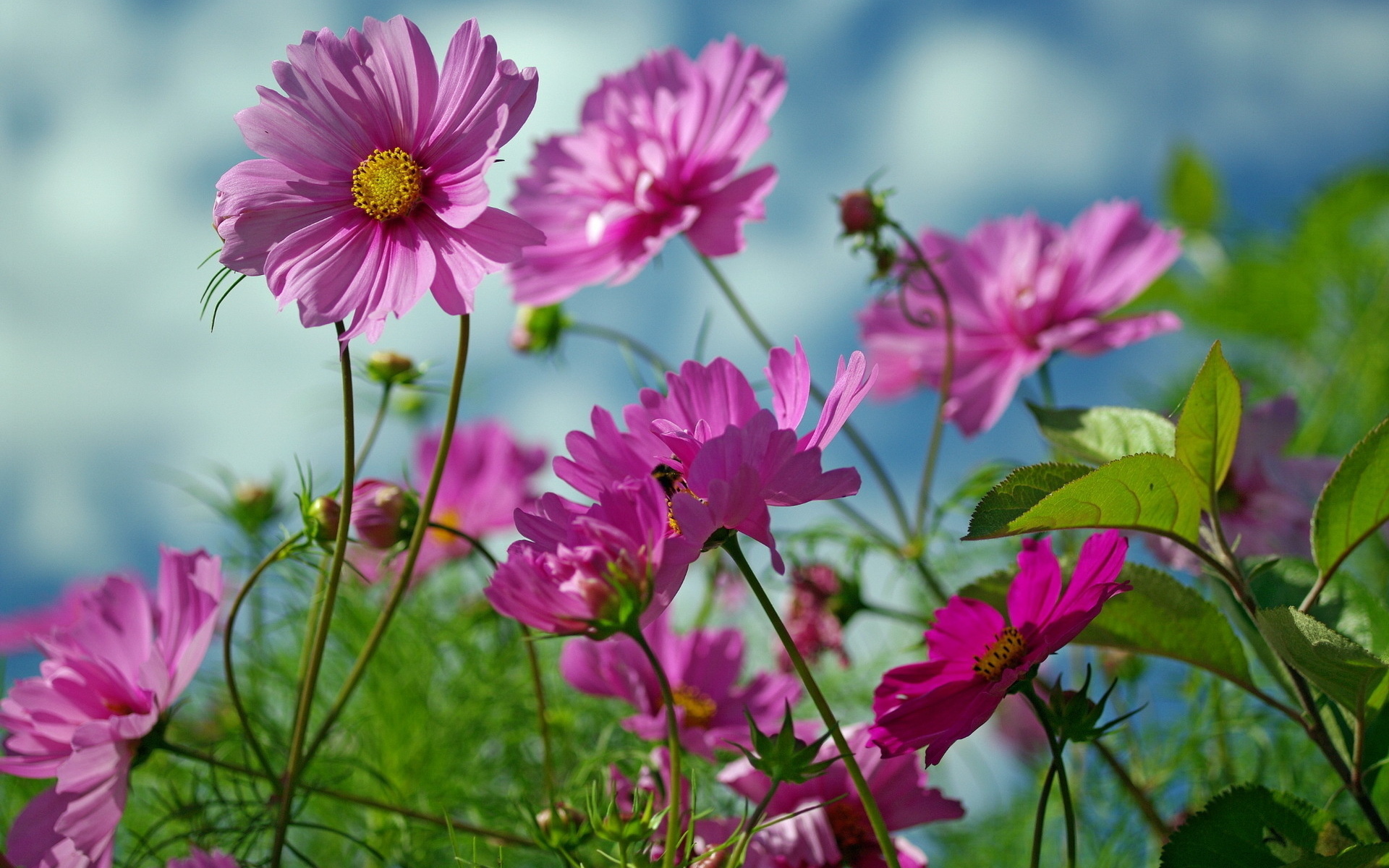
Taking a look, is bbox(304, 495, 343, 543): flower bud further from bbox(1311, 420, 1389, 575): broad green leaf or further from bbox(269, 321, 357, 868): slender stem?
bbox(1311, 420, 1389, 575): broad green leaf

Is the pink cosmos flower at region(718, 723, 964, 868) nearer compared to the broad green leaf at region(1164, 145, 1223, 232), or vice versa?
the pink cosmos flower at region(718, 723, 964, 868)

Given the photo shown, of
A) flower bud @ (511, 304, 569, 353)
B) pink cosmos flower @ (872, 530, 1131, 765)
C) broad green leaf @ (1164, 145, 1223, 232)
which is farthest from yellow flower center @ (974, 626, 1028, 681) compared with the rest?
broad green leaf @ (1164, 145, 1223, 232)

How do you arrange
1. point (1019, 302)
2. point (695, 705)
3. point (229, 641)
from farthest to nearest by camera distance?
point (1019, 302) < point (695, 705) < point (229, 641)

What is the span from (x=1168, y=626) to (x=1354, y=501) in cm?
8

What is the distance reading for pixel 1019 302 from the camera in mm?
642

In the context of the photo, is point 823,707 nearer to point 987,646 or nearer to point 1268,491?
point 987,646

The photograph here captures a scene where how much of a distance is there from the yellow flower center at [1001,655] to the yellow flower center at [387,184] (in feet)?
0.84

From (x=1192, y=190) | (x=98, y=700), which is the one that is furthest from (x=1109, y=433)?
(x=1192, y=190)

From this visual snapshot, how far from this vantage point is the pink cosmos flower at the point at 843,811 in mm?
402

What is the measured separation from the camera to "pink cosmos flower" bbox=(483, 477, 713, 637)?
1.01 ft

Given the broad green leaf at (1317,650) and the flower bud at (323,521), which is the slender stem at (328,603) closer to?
the flower bud at (323,521)

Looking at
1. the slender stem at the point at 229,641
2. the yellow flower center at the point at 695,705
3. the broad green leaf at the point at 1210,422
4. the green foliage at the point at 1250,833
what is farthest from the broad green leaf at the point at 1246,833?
the slender stem at the point at 229,641

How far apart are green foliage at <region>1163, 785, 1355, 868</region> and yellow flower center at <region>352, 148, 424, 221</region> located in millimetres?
345

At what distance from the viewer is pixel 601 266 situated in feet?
1.91
